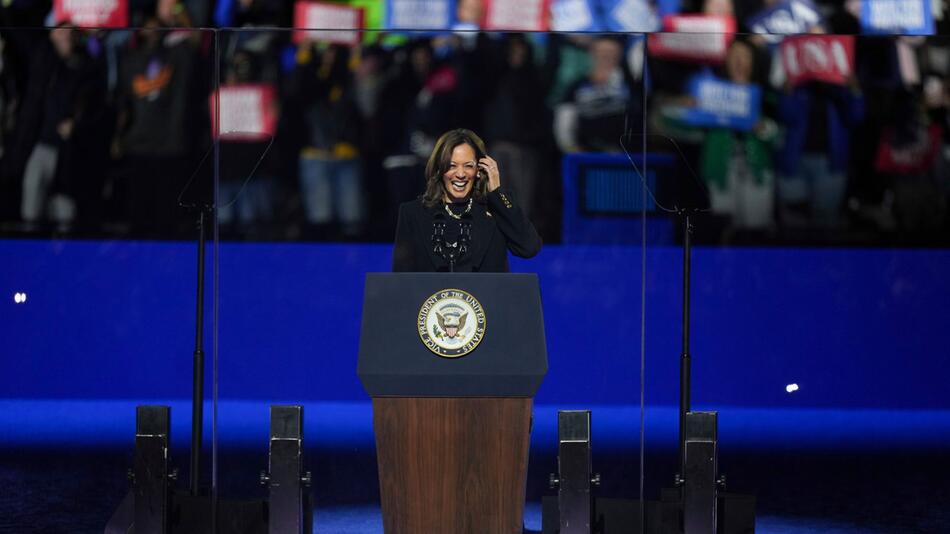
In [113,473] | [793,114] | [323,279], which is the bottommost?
[113,473]

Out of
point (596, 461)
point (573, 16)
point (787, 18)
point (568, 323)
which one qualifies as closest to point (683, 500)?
point (596, 461)

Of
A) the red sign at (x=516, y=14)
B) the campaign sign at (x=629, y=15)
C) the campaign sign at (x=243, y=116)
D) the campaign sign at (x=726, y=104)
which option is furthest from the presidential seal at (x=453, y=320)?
the campaign sign at (x=629, y=15)

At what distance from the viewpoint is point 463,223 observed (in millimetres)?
3779

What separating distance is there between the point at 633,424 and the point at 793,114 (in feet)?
3.42

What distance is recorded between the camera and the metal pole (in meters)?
4.06

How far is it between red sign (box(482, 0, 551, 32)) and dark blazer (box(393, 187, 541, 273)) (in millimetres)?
2686

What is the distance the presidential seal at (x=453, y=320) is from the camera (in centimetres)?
363

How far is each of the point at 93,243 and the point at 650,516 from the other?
5.87 feet

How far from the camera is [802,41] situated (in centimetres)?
421

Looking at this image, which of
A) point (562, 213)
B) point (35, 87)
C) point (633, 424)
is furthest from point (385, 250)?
point (35, 87)

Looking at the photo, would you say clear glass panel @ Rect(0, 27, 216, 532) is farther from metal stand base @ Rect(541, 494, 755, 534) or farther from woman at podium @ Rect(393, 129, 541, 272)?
metal stand base @ Rect(541, 494, 755, 534)

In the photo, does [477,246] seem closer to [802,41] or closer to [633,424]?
[633,424]

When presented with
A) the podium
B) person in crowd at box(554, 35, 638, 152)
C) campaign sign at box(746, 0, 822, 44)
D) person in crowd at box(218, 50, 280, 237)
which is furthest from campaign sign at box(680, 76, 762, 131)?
campaign sign at box(746, 0, 822, 44)

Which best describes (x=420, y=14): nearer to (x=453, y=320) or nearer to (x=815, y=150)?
(x=815, y=150)
